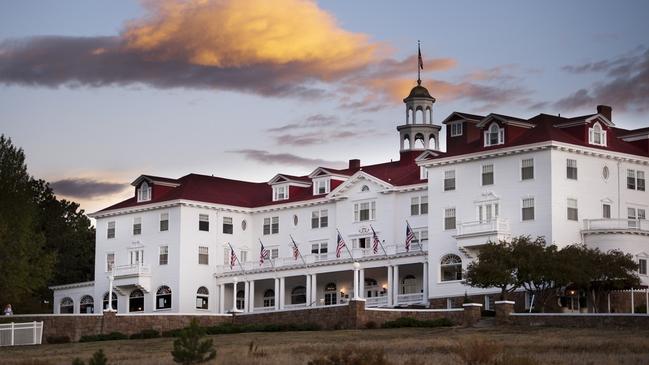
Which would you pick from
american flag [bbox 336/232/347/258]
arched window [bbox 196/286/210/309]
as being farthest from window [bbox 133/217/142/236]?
american flag [bbox 336/232/347/258]

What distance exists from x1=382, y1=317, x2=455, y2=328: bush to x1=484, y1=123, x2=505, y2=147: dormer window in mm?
15544

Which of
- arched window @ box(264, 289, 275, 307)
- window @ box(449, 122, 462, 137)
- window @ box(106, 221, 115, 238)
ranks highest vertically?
window @ box(449, 122, 462, 137)

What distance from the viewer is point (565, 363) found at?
1962 inches

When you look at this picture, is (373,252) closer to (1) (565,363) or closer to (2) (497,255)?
(2) (497,255)

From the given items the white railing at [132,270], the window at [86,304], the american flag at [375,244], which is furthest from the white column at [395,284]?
the window at [86,304]

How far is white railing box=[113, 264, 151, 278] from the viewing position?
352 feet

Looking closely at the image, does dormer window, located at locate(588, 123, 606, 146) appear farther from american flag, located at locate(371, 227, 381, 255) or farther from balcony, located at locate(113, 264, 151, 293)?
balcony, located at locate(113, 264, 151, 293)

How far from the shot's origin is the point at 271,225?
109750mm

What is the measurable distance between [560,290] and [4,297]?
37436 mm

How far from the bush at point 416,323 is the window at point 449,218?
1362 cm

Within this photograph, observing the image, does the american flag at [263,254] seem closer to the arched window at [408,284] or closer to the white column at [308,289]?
the white column at [308,289]

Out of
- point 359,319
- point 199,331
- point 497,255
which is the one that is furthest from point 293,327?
point 199,331

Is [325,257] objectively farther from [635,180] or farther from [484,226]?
[635,180]

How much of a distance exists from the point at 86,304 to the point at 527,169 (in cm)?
3981
